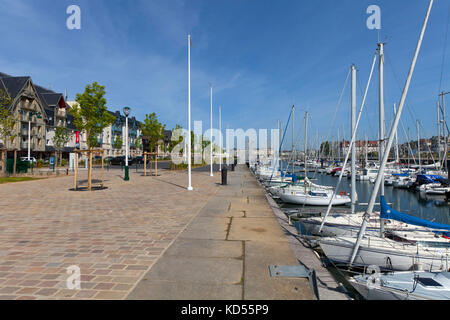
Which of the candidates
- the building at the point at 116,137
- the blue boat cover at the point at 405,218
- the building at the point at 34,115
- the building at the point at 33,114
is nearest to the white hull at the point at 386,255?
the blue boat cover at the point at 405,218

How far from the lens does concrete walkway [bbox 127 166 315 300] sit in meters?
3.55

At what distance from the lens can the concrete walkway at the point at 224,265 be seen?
140 inches

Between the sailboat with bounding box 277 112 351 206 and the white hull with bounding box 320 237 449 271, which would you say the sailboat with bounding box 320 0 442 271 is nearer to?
the white hull with bounding box 320 237 449 271

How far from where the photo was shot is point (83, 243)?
5652mm

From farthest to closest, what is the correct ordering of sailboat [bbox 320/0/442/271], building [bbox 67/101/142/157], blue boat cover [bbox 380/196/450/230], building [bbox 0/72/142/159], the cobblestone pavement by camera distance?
building [bbox 67/101/142/157], building [bbox 0/72/142/159], blue boat cover [bbox 380/196/450/230], sailboat [bbox 320/0/442/271], the cobblestone pavement

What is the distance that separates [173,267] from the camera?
173 inches

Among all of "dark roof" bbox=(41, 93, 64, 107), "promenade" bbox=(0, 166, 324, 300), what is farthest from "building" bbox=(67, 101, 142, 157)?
"promenade" bbox=(0, 166, 324, 300)

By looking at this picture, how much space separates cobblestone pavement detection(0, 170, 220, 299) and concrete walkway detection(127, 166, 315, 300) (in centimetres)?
32

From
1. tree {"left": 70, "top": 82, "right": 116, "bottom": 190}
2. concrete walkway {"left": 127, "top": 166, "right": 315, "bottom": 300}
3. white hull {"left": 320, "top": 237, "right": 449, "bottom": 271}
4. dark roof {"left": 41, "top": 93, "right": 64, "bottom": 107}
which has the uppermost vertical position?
dark roof {"left": 41, "top": 93, "right": 64, "bottom": 107}

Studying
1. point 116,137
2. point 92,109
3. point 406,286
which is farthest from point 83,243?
point 116,137

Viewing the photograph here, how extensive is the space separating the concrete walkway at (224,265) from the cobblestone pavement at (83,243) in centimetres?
32

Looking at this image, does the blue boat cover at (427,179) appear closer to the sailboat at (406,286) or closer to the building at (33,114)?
the sailboat at (406,286)
